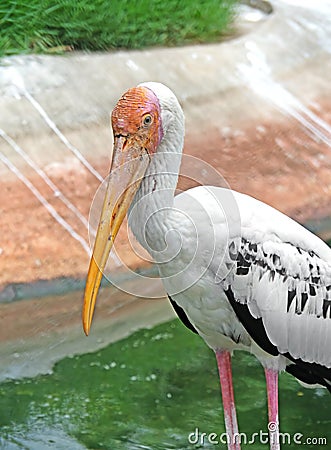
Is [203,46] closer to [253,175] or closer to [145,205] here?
[253,175]

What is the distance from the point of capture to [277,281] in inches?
152

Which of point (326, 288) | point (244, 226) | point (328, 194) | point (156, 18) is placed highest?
point (244, 226)

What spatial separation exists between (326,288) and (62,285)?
2.47 metres

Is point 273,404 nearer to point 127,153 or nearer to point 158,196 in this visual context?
point 158,196

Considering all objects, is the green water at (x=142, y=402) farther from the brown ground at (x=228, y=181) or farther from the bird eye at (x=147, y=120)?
the bird eye at (x=147, y=120)

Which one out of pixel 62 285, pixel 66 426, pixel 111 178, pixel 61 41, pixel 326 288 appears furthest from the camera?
pixel 61 41

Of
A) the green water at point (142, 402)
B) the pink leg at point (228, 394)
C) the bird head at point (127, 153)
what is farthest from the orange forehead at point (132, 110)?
the green water at point (142, 402)

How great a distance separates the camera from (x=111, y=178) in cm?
363

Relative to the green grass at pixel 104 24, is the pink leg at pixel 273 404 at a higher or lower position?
higher

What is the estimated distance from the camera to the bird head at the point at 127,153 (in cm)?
358

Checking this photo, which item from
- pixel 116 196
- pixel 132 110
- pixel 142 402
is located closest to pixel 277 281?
pixel 116 196

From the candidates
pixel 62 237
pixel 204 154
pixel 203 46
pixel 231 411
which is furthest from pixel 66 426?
pixel 203 46

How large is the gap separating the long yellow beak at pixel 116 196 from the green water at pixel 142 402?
1458 millimetres

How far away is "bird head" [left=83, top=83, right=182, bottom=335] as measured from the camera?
358 centimetres
